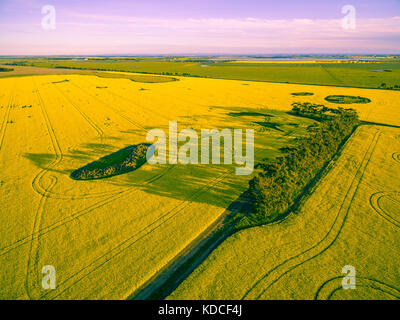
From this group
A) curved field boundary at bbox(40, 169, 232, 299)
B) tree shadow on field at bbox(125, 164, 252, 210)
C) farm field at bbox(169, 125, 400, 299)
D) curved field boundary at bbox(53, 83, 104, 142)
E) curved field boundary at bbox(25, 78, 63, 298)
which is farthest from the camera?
curved field boundary at bbox(53, 83, 104, 142)

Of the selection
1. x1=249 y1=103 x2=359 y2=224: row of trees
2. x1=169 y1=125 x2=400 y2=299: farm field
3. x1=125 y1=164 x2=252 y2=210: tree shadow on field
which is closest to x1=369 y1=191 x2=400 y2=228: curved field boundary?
x1=169 y1=125 x2=400 y2=299: farm field

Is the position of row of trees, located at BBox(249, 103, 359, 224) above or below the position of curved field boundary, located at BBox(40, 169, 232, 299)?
above

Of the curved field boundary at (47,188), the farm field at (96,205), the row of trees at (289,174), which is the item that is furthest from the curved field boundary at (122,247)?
the row of trees at (289,174)

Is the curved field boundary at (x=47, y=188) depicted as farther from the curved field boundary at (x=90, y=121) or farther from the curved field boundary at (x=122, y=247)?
the curved field boundary at (x=90, y=121)

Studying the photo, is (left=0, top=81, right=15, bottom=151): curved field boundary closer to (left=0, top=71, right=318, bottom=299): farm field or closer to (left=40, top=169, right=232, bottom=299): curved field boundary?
(left=0, top=71, right=318, bottom=299): farm field

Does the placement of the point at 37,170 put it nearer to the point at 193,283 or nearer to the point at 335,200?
the point at 193,283

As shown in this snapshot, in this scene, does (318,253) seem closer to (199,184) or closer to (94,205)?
(199,184)
